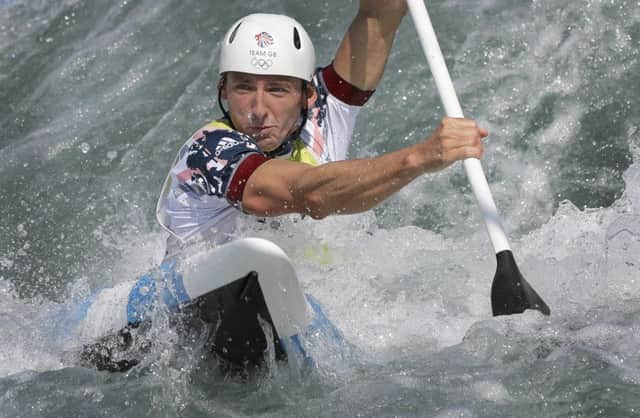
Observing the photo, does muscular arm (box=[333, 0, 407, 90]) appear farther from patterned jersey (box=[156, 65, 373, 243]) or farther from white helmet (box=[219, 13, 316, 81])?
white helmet (box=[219, 13, 316, 81])

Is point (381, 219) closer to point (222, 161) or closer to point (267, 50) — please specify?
point (267, 50)

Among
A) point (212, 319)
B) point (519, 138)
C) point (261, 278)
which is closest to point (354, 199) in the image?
point (261, 278)

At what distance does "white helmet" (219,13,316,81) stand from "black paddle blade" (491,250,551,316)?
1.00 meters

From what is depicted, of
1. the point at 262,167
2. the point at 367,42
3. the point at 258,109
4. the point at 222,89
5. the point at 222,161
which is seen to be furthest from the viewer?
the point at 367,42

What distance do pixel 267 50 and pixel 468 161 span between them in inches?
33.2

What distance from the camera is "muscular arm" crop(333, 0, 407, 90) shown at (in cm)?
409

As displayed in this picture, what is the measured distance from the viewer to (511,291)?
348cm

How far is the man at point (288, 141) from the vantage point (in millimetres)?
3078

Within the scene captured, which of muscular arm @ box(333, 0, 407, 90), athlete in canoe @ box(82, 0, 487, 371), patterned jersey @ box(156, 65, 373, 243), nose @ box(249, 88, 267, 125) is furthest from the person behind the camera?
muscular arm @ box(333, 0, 407, 90)

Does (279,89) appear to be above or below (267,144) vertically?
above

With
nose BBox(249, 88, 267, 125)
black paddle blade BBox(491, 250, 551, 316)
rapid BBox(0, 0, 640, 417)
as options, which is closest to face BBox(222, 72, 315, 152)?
nose BBox(249, 88, 267, 125)

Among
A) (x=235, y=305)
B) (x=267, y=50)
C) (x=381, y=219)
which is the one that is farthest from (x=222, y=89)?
(x=381, y=219)

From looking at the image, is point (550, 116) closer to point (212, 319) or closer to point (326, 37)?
point (326, 37)

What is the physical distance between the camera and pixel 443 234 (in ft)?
16.8
